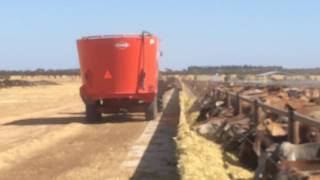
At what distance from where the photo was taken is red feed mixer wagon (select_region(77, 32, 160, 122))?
25625 mm

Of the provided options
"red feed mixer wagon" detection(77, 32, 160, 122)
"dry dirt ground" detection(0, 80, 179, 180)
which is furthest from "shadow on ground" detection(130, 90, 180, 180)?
"red feed mixer wagon" detection(77, 32, 160, 122)

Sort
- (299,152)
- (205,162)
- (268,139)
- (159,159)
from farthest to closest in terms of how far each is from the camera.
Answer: (159,159)
(268,139)
(205,162)
(299,152)

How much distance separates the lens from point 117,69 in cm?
2588

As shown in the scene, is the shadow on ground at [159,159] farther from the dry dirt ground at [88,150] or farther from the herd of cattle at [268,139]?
the herd of cattle at [268,139]

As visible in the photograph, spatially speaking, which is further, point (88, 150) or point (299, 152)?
point (88, 150)

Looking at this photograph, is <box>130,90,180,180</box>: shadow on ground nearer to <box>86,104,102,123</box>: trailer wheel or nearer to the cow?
the cow

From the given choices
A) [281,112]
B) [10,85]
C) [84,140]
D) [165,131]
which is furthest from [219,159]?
[10,85]

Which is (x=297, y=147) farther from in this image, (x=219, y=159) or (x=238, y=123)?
(x=238, y=123)

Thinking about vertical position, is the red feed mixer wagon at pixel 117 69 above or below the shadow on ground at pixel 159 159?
above

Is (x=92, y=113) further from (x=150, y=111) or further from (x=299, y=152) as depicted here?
(x=299, y=152)

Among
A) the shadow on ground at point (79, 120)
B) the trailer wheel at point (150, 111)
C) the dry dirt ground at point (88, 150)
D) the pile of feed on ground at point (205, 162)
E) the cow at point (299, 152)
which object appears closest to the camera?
the cow at point (299, 152)

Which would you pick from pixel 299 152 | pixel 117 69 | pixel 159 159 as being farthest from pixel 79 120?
pixel 299 152

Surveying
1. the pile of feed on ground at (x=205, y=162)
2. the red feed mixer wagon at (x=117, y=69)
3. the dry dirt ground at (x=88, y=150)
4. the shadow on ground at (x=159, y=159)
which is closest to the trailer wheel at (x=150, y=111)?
the red feed mixer wagon at (x=117, y=69)

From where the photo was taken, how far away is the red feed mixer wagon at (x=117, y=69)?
84.1 ft
